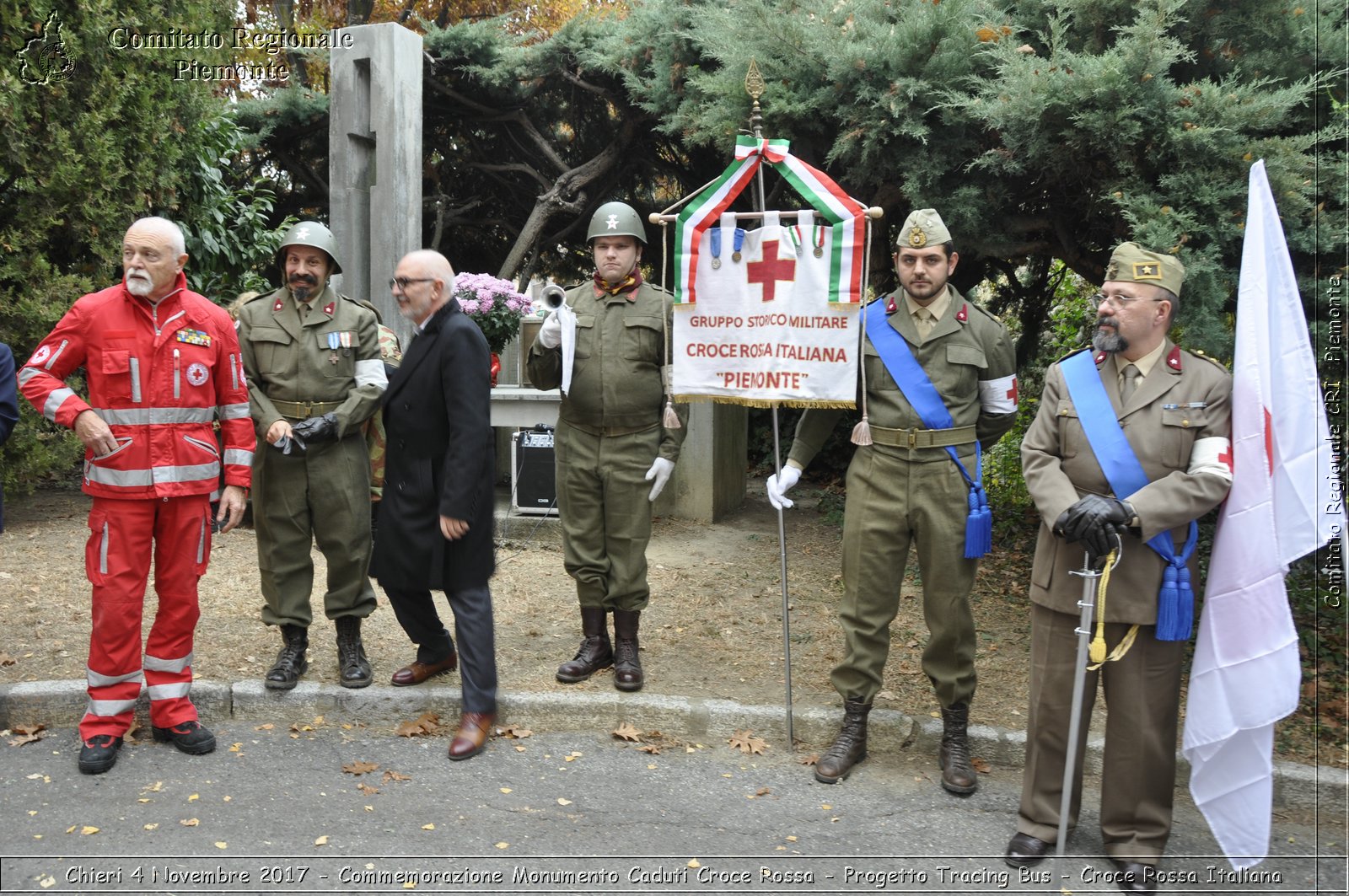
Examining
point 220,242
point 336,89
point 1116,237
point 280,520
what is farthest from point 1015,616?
point 220,242

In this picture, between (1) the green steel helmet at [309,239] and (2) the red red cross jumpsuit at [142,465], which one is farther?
(1) the green steel helmet at [309,239]

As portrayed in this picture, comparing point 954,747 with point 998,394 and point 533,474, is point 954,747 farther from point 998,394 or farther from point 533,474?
point 533,474

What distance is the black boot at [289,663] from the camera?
4.99 m

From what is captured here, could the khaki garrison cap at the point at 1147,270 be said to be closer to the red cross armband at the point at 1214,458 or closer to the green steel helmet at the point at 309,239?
the red cross armband at the point at 1214,458

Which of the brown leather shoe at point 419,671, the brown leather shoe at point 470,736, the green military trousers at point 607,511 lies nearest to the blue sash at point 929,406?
the green military trousers at point 607,511

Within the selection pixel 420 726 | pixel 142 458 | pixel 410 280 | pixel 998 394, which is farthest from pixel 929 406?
pixel 142 458

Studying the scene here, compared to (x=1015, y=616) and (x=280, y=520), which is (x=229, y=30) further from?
(x=1015, y=616)

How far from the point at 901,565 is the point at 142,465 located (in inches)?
124

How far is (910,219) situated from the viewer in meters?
4.26

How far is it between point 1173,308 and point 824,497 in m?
6.73

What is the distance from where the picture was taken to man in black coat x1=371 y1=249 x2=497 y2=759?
180 inches

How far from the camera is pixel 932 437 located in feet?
14.1

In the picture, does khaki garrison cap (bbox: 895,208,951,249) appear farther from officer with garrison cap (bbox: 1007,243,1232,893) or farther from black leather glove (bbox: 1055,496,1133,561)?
black leather glove (bbox: 1055,496,1133,561)

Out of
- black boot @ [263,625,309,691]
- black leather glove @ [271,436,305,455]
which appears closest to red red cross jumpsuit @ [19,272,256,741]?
black leather glove @ [271,436,305,455]
